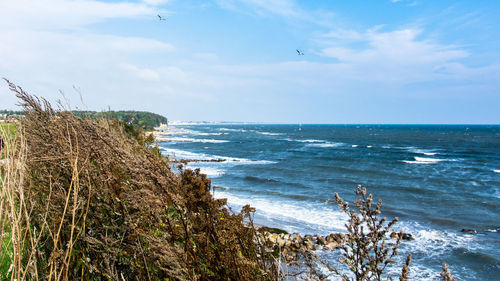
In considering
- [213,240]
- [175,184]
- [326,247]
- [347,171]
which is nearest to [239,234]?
[213,240]

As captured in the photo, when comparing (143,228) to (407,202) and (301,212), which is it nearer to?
(301,212)

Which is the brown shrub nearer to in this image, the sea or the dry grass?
the dry grass

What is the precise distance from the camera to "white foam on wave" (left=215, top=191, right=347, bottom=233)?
14320 millimetres

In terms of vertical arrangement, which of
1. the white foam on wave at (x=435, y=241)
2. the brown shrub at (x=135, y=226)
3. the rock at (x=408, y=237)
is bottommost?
the white foam on wave at (x=435, y=241)

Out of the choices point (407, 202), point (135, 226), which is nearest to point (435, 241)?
point (407, 202)

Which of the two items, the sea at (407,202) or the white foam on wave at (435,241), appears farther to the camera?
the white foam on wave at (435,241)

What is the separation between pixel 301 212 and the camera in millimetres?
16297

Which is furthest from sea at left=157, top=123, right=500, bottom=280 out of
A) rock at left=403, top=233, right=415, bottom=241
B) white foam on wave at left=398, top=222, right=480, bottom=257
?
rock at left=403, top=233, right=415, bottom=241

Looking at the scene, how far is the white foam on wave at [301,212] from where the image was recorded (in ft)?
47.0

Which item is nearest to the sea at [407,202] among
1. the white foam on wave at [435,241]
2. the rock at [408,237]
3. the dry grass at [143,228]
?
the white foam on wave at [435,241]

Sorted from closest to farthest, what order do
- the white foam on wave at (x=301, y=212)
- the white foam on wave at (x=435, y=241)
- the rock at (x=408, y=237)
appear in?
the white foam on wave at (x=435, y=241), the rock at (x=408, y=237), the white foam on wave at (x=301, y=212)

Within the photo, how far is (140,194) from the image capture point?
2344mm

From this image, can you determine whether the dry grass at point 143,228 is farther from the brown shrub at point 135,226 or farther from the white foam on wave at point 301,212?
the white foam on wave at point 301,212

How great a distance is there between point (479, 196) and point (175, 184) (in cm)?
2509
